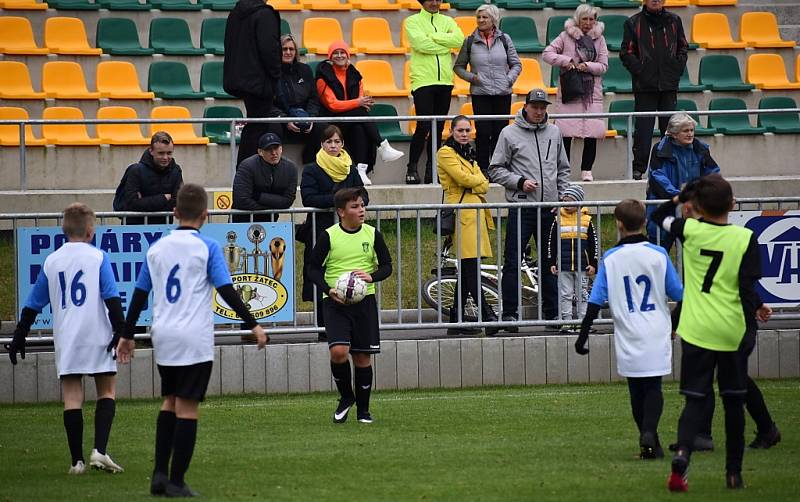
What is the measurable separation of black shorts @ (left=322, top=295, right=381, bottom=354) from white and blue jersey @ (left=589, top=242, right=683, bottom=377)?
234 cm

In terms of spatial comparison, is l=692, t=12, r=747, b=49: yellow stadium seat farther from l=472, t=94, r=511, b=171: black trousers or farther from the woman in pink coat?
l=472, t=94, r=511, b=171: black trousers

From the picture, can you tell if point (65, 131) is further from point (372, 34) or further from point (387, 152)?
point (372, 34)

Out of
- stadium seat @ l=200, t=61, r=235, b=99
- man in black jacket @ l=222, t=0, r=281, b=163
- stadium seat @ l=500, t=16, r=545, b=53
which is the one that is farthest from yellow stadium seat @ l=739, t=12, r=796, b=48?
man in black jacket @ l=222, t=0, r=281, b=163

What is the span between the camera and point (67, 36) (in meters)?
21.0

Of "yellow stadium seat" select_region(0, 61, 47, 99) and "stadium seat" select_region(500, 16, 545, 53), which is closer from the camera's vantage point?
"yellow stadium seat" select_region(0, 61, 47, 99)

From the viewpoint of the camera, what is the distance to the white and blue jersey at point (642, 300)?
9336 mm

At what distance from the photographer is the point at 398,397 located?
12.9 meters

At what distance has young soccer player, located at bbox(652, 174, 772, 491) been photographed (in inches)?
329

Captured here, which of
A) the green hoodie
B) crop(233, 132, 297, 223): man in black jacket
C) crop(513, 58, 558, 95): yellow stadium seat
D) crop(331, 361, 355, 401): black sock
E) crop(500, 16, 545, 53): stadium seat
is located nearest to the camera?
crop(331, 361, 355, 401): black sock

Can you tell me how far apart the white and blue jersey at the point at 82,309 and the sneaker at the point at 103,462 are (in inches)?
21.0

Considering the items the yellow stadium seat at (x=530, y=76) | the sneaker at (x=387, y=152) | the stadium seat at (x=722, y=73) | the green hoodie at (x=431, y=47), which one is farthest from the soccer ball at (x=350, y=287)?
the stadium seat at (x=722, y=73)

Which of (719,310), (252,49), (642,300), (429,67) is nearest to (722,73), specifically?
(429,67)

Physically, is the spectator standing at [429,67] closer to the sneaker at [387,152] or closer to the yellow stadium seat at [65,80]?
the sneaker at [387,152]

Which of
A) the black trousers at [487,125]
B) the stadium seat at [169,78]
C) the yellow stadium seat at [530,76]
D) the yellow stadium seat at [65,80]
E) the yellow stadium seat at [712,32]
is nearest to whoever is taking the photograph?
the black trousers at [487,125]
